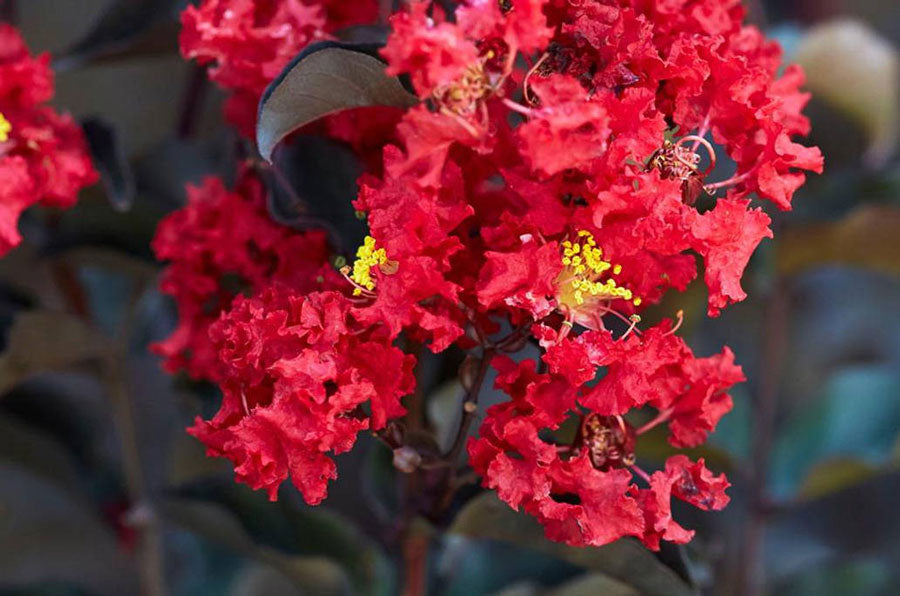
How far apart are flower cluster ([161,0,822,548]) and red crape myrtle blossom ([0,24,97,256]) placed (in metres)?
0.20

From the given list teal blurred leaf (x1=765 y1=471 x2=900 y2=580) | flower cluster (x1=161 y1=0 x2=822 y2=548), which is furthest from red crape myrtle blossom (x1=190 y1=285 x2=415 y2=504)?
teal blurred leaf (x1=765 y1=471 x2=900 y2=580)

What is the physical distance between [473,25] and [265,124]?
121mm

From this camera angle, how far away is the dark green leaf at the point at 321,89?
0.55m

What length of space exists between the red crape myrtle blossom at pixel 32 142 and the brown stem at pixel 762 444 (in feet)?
2.20

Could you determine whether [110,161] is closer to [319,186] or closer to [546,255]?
[319,186]

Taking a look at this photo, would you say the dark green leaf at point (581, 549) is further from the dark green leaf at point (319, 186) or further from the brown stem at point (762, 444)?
the brown stem at point (762, 444)

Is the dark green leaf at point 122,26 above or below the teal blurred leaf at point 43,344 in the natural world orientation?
above

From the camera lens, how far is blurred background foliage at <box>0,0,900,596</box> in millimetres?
836

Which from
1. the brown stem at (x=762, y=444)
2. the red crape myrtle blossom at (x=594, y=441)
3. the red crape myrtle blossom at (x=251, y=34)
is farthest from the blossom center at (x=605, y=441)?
the brown stem at (x=762, y=444)

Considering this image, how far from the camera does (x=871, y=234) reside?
1.00 metres

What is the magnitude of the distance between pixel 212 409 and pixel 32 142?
221 mm

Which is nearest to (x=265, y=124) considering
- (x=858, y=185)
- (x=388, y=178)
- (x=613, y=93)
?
(x=388, y=178)

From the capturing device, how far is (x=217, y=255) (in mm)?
687

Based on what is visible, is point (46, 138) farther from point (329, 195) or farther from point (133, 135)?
point (133, 135)
